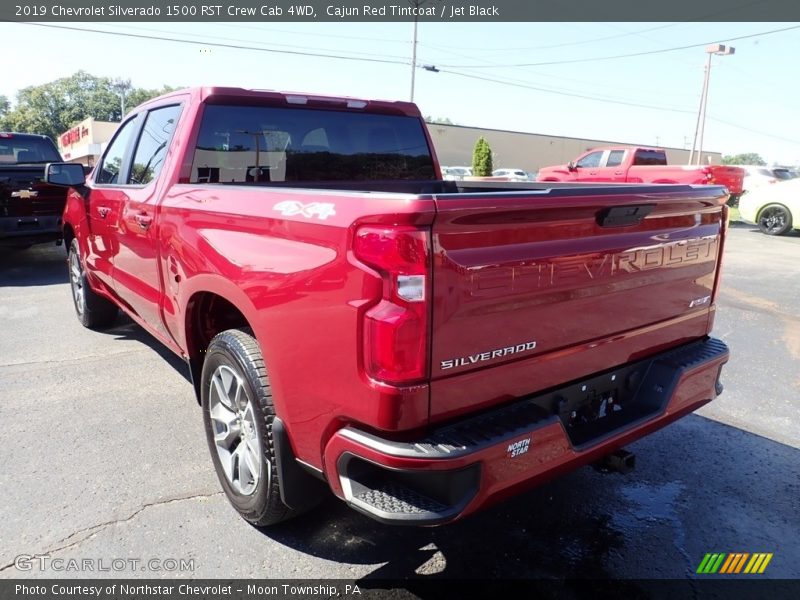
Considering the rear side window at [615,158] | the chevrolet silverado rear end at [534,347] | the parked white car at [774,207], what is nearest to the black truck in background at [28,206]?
the chevrolet silverado rear end at [534,347]

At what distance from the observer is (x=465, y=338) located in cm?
195

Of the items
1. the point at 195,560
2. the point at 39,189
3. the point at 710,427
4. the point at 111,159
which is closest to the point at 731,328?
the point at 710,427

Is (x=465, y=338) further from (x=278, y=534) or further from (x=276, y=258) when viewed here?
(x=278, y=534)

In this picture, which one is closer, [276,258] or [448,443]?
[448,443]

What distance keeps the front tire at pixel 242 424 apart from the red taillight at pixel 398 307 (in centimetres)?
74

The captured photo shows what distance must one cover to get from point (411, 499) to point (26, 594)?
1.70 m

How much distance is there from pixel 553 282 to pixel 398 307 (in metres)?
0.66

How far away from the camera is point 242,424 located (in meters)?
2.76

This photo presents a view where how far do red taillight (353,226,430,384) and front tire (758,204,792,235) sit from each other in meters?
15.4

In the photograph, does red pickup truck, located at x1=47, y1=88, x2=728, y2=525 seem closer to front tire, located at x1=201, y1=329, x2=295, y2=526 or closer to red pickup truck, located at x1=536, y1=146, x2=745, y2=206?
front tire, located at x1=201, y1=329, x2=295, y2=526

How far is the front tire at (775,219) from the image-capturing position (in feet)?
46.2

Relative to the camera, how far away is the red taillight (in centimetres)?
181

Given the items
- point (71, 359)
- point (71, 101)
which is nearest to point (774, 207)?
point (71, 359)

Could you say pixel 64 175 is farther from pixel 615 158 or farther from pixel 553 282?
pixel 615 158
